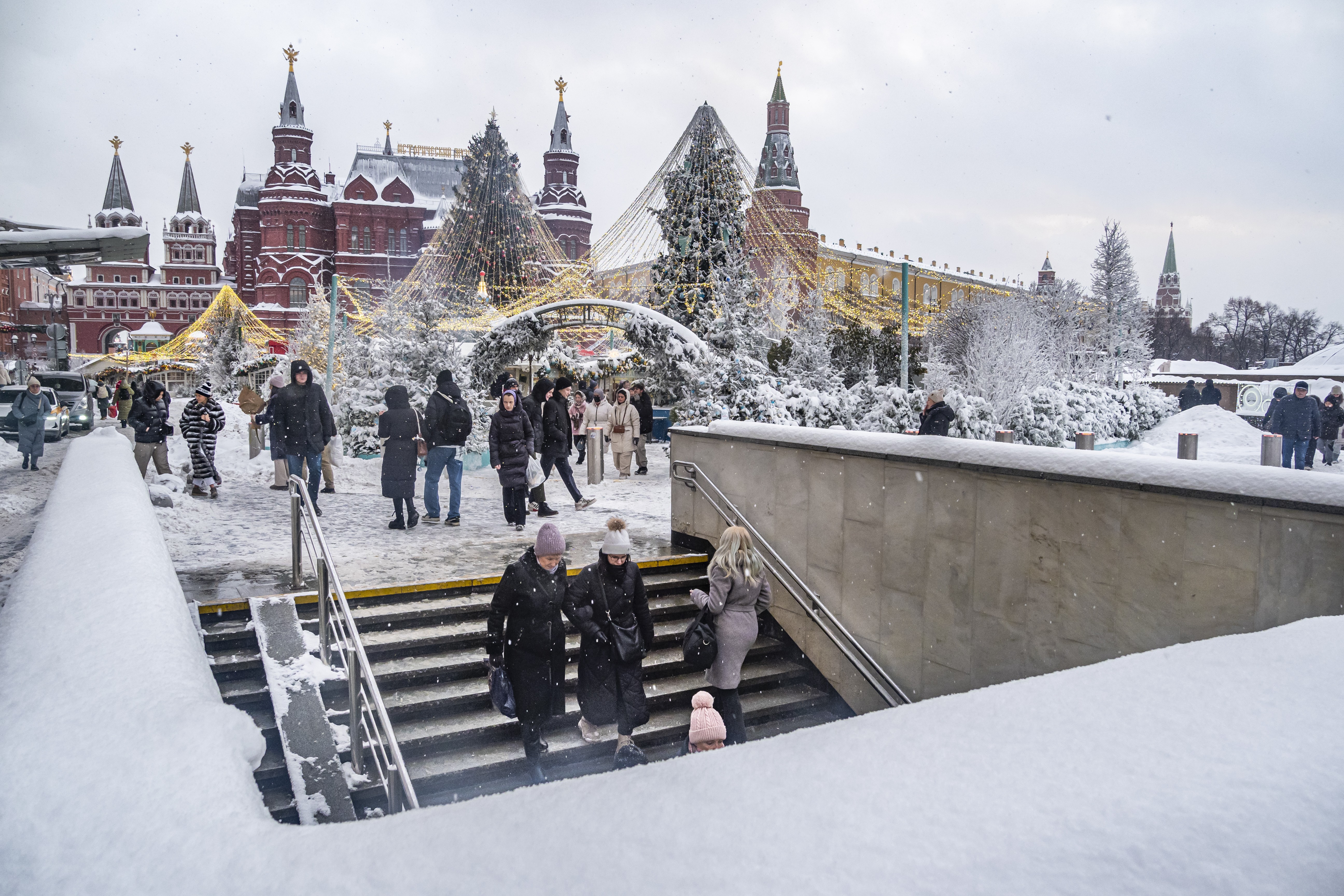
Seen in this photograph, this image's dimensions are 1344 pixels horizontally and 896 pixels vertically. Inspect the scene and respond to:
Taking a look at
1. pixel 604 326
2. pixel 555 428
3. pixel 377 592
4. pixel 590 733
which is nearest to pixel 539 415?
pixel 555 428

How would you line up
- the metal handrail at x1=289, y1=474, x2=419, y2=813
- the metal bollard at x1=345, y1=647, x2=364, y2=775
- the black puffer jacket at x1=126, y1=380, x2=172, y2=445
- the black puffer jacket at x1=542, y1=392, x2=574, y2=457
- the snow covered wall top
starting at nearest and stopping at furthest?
1. the metal handrail at x1=289, y1=474, x2=419, y2=813
2. the snow covered wall top
3. the metal bollard at x1=345, y1=647, x2=364, y2=775
4. the black puffer jacket at x1=542, y1=392, x2=574, y2=457
5. the black puffer jacket at x1=126, y1=380, x2=172, y2=445

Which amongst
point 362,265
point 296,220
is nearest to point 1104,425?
point 362,265

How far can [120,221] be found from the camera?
90.9m

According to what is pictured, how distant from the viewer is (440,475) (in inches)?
414

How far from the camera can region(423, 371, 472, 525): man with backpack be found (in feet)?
32.9

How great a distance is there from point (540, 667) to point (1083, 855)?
4291mm

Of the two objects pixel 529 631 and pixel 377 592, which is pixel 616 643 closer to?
pixel 529 631

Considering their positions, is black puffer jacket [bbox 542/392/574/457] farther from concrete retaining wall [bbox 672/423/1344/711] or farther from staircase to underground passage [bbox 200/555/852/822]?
staircase to underground passage [bbox 200/555/852/822]

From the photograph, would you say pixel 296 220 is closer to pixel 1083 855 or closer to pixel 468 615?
pixel 468 615

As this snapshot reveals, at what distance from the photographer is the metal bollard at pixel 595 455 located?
548 inches

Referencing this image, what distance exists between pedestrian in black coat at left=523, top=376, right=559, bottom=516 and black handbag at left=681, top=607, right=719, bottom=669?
16.7 ft

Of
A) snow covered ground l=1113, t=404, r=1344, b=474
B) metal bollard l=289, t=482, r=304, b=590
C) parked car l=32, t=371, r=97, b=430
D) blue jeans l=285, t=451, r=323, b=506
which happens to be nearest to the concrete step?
metal bollard l=289, t=482, r=304, b=590

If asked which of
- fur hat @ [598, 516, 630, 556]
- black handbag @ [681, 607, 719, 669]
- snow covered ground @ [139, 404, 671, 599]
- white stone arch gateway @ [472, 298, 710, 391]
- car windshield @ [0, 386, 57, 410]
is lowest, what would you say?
black handbag @ [681, 607, 719, 669]

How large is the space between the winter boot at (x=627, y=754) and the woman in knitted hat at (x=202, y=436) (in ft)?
27.7
